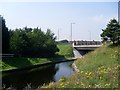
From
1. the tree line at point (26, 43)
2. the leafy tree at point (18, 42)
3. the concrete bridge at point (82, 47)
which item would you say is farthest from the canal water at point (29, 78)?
the concrete bridge at point (82, 47)

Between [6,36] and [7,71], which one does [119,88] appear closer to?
[7,71]

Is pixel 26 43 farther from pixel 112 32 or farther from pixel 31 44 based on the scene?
pixel 112 32

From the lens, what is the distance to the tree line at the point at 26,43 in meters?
56.5

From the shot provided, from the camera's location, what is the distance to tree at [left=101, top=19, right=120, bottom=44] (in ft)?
141

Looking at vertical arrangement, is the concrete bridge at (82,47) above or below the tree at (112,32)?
below

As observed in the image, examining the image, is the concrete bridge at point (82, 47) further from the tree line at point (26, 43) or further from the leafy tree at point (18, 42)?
the leafy tree at point (18, 42)

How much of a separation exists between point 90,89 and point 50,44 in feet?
205

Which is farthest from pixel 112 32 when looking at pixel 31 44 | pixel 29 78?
pixel 31 44

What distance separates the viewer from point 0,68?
1756 inches

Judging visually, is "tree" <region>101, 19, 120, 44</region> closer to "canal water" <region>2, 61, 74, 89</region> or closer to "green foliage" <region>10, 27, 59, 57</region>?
"canal water" <region>2, 61, 74, 89</region>

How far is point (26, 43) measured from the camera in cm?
6450

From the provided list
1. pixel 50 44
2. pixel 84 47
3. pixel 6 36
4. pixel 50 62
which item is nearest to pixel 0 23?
pixel 6 36

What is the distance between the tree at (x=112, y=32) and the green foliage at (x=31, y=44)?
22248 mm

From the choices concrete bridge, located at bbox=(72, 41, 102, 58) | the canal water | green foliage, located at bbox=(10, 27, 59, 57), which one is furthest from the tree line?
the canal water
